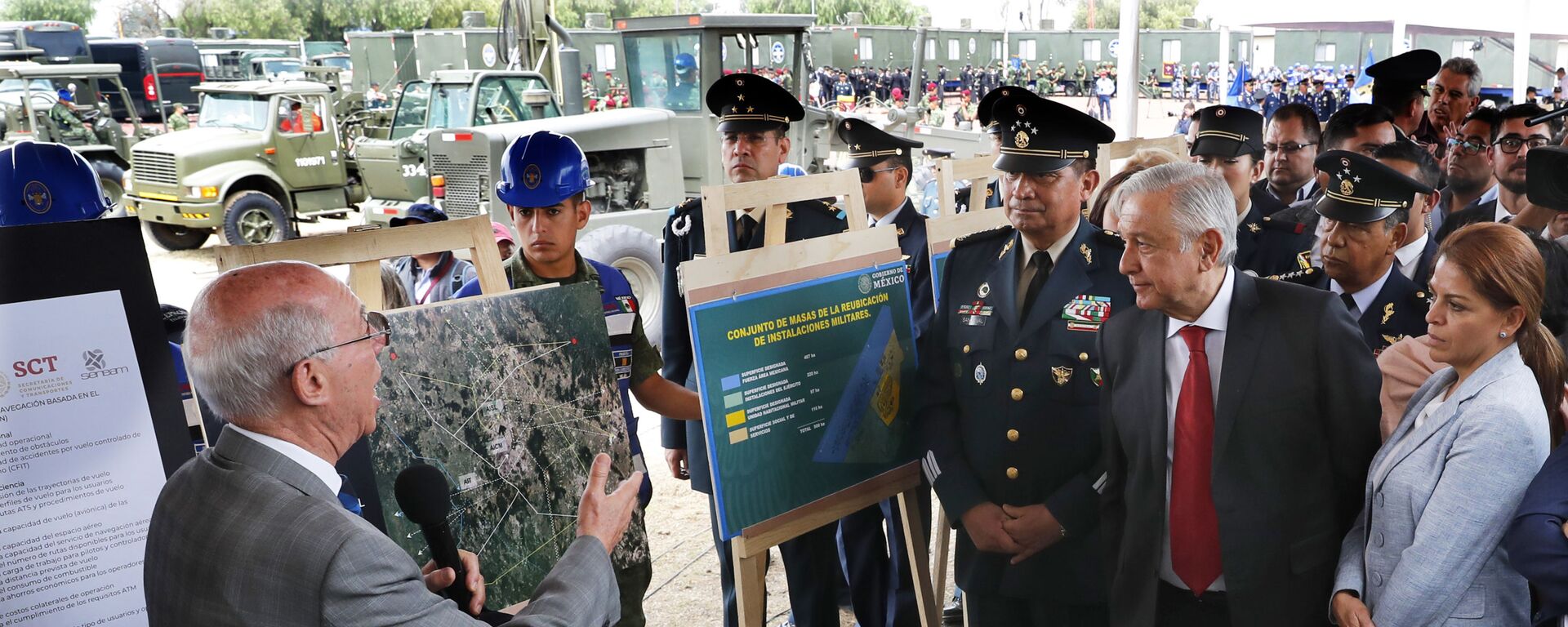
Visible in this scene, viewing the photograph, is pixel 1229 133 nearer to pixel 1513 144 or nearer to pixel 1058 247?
pixel 1513 144

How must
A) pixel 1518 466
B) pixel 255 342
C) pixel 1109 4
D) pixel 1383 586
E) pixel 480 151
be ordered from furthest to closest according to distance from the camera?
pixel 1109 4 < pixel 480 151 < pixel 1383 586 < pixel 1518 466 < pixel 255 342

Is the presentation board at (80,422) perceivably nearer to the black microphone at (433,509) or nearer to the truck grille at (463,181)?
the black microphone at (433,509)

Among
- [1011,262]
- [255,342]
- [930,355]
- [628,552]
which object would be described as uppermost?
[255,342]

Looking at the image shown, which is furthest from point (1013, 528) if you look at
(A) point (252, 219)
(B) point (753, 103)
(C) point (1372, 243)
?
(A) point (252, 219)

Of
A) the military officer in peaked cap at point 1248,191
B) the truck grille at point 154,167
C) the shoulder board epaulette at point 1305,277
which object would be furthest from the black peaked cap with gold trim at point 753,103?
the truck grille at point 154,167

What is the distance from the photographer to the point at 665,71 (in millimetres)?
10539

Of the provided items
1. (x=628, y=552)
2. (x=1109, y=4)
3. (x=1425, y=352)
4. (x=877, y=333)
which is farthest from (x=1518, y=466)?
(x=1109, y=4)

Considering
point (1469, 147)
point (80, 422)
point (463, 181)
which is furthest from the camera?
point (463, 181)

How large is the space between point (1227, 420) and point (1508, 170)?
328 centimetres

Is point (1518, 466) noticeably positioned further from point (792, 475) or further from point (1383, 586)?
point (792, 475)

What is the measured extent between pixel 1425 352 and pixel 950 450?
1147mm

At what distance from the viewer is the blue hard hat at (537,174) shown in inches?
117

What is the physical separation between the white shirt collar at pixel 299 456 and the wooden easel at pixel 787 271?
1.10m

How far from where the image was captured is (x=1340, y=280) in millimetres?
3123
